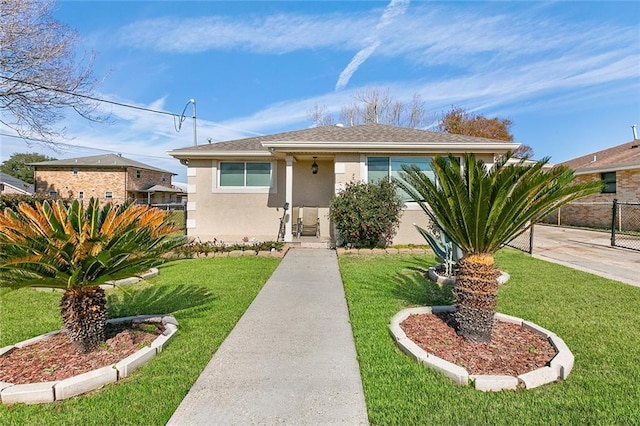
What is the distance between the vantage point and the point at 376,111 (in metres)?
28.6

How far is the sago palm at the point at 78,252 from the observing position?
2.74 meters

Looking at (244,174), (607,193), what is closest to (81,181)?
(244,174)

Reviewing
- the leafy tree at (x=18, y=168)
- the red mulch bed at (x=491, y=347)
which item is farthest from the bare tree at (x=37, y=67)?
the leafy tree at (x=18, y=168)

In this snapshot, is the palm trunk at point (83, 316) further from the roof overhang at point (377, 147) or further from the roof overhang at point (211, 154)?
the roof overhang at point (211, 154)

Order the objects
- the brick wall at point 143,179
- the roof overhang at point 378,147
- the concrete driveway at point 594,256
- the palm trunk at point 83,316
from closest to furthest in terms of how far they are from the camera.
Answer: the palm trunk at point 83,316
the concrete driveway at point 594,256
the roof overhang at point 378,147
the brick wall at point 143,179

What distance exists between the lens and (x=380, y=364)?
302 cm

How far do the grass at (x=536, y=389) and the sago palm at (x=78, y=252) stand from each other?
263 centimetres

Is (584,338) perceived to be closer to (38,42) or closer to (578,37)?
(578,37)

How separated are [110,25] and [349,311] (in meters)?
13.0

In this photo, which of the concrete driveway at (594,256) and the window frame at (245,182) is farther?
the window frame at (245,182)

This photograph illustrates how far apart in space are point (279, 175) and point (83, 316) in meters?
8.72

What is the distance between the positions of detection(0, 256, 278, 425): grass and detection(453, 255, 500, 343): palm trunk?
2768 mm

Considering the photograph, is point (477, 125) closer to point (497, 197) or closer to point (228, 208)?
point (228, 208)

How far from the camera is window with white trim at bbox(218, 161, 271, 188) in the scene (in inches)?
445
